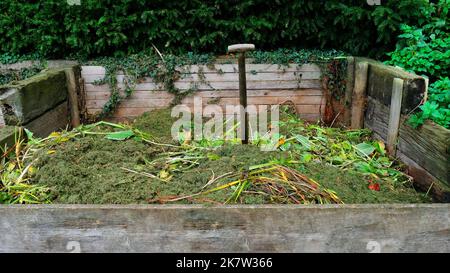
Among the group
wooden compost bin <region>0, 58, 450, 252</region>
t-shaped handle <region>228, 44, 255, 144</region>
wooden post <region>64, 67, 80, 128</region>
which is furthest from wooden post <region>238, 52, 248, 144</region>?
wooden post <region>64, 67, 80, 128</region>

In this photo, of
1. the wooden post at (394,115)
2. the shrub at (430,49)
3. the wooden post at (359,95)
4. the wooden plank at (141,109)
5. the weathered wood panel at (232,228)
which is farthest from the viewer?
the wooden plank at (141,109)

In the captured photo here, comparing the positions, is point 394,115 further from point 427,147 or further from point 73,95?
point 73,95

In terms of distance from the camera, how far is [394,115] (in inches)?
123

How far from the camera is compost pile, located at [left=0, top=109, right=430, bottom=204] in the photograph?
7.33 feet

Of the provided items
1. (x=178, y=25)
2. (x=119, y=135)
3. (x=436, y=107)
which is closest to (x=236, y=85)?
(x=178, y=25)

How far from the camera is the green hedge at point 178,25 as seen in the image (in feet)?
13.1

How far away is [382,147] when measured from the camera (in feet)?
10.5

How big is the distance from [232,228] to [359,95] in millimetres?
2386

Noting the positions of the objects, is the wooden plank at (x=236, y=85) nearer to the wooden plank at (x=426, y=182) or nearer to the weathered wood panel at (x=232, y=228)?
the wooden plank at (x=426, y=182)

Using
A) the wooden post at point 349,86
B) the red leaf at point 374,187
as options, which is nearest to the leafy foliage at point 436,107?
the red leaf at point 374,187

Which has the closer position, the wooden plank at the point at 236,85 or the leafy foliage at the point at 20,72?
the wooden plank at the point at 236,85

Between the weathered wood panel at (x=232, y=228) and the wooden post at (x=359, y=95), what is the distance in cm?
201

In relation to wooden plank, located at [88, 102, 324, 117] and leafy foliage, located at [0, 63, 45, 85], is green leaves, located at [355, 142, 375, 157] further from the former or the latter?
leafy foliage, located at [0, 63, 45, 85]

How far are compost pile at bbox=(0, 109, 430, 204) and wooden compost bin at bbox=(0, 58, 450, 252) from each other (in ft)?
0.73
